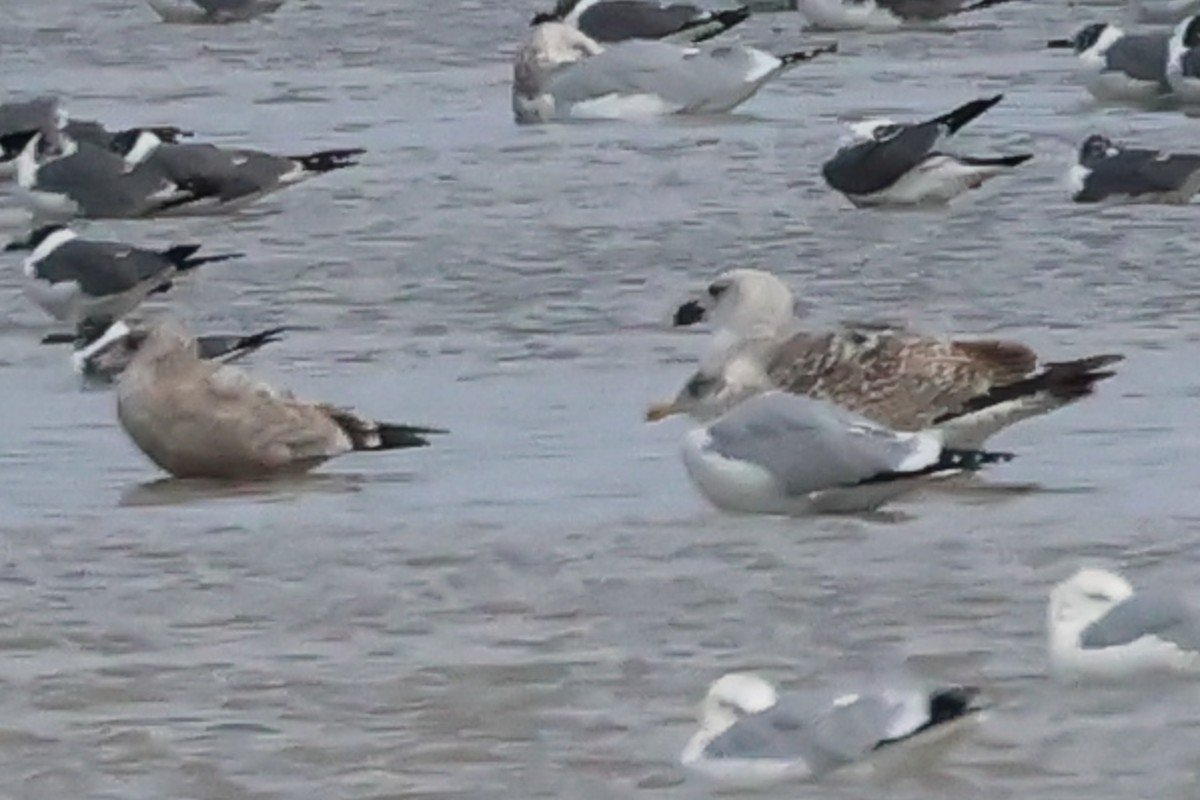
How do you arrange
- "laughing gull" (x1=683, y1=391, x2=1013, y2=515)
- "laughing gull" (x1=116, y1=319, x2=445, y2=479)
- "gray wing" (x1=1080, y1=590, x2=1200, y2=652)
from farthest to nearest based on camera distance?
"laughing gull" (x1=116, y1=319, x2=445, y2=479), "laughing gull" (x1=683, y1=391, x2=1013, y2=515), "gray wing" (x1=1080, y1=590, x2=1200, y2=652)

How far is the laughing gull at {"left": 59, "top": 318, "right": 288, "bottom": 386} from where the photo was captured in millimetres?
10852

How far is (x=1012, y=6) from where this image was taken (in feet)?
71.7

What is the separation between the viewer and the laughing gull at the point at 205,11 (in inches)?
847

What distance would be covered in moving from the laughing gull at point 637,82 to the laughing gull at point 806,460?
27.9 ft

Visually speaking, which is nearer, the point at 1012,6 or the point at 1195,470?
the point at 1195,470

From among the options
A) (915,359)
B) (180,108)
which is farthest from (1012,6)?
(915,359)

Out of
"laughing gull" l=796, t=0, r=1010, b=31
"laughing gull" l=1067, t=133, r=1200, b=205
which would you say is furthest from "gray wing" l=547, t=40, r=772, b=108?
"laughing gull" l=1067, t=133, r=1200, b=205

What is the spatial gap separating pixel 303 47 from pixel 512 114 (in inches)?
112

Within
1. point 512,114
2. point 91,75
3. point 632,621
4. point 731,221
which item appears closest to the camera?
point 632,621

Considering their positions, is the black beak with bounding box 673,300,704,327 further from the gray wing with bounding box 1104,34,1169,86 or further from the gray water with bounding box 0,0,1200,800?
the gray wing with bounding box 1104,34,1169,86

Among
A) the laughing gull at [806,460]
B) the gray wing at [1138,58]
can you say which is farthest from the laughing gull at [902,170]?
the laughing gull at [806,460]

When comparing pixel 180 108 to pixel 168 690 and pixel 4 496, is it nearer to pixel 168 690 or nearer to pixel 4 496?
pixel 4 496

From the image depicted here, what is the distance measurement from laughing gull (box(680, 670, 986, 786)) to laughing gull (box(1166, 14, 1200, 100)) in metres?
10.8

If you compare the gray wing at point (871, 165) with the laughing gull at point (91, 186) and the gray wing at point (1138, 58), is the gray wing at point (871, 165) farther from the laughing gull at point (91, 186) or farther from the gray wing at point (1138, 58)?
the gray wing at point (1138, 58)
